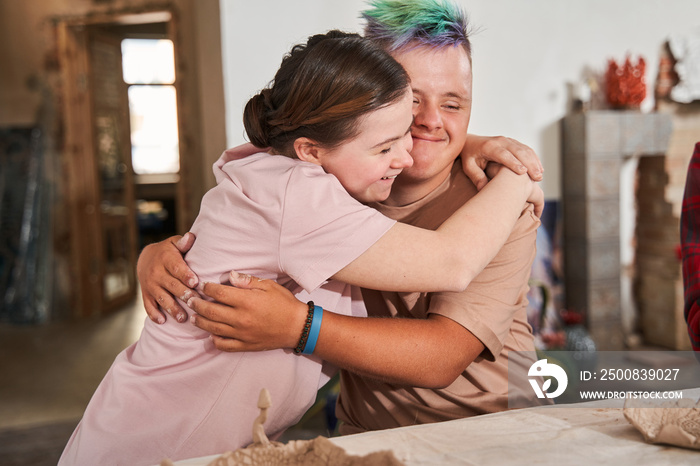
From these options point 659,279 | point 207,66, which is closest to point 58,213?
point 207,66

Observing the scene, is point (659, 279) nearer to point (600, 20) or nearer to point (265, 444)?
point (600, 20)

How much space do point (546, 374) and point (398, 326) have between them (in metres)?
0.34

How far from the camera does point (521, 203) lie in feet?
4.15

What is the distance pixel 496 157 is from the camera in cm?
137

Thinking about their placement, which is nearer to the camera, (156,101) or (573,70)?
(573,70)

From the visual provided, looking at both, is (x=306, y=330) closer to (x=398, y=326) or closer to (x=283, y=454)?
(x=398, y=326)

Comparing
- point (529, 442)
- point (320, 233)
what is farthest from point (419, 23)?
point (529, 442)

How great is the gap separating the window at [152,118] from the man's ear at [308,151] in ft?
29.9

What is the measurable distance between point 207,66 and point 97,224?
9.87ft

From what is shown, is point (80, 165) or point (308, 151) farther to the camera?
point (80, 165)

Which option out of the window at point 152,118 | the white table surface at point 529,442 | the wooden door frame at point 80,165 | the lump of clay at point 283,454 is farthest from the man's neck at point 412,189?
the window at point 152,118

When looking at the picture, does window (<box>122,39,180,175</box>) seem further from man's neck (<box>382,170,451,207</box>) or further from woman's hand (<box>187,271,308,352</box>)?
woman's hand (<box>187,271,308,352</box>)

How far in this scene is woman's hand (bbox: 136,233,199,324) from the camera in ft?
3.93

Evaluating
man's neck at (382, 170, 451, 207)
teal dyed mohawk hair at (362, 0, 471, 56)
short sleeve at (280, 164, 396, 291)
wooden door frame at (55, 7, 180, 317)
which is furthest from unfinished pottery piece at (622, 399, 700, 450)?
wooden door frame at (55, 7, 180, 317)
